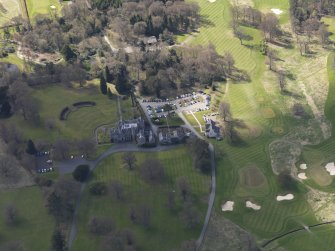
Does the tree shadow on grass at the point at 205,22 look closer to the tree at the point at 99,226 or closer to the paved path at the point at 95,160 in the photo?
the paved path at the point at 95,160

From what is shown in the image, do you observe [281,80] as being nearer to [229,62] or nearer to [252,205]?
[229,62]

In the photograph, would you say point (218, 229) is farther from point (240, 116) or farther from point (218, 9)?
point (218, 9)

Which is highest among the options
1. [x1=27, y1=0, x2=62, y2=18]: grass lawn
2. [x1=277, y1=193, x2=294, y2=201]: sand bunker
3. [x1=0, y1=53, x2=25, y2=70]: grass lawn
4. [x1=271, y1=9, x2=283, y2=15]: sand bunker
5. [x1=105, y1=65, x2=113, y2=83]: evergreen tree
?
[x1=271, y1=9, x2=283, y2=15]: sand bunker

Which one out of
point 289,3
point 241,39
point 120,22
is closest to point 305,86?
point 241,39

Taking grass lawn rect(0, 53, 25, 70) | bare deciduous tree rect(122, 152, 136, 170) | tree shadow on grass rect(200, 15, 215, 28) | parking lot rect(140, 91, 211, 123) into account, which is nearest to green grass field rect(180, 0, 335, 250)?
tree shadow on grass rect(200, 15, 215, 28)

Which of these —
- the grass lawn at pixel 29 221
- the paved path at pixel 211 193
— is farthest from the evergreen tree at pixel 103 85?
the grass lawn at pixel 29 221

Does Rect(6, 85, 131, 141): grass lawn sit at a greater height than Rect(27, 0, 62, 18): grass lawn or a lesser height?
lesser

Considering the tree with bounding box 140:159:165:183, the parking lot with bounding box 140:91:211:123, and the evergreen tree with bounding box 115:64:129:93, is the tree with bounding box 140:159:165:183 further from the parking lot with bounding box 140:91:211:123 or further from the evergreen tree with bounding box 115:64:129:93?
the evergreen tree with bounding box 115:64:129:93

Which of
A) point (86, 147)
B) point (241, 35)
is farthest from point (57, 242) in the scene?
point (241, 35)
